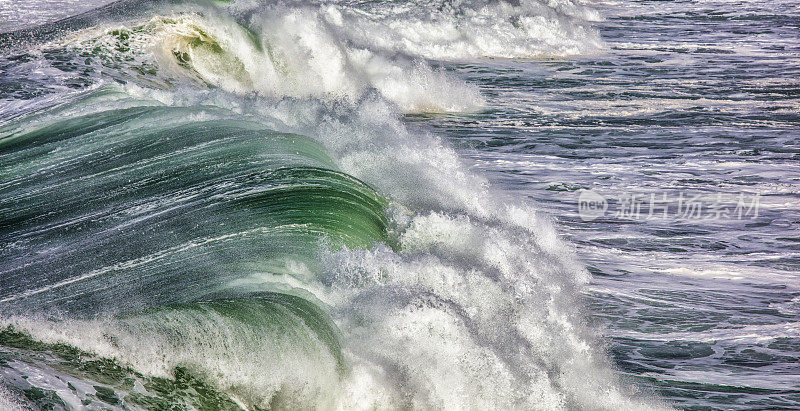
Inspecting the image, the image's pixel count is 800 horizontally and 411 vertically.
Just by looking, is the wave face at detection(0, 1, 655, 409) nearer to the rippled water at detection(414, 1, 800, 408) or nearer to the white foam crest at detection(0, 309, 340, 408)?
the white foam crest at detection(0, 309, 340, 408)

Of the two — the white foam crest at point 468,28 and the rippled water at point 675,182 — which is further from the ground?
the white foam crest at point 468,28

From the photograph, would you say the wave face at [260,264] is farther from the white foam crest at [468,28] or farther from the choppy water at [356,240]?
the white foam crest at [468,28]

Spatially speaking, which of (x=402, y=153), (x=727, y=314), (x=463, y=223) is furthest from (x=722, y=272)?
(x=402, y=153)

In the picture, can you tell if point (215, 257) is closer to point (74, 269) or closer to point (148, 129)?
point (74, 269)

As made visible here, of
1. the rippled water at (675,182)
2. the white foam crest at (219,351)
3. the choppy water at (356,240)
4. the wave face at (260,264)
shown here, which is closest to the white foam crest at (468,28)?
the rippled water at (675,182)

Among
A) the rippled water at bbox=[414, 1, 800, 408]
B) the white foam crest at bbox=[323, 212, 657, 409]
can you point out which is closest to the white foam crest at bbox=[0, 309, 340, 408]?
the white foam crest at bbox=[323, 212, 657, 409]

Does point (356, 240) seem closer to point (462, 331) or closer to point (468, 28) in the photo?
point (462, 331)
